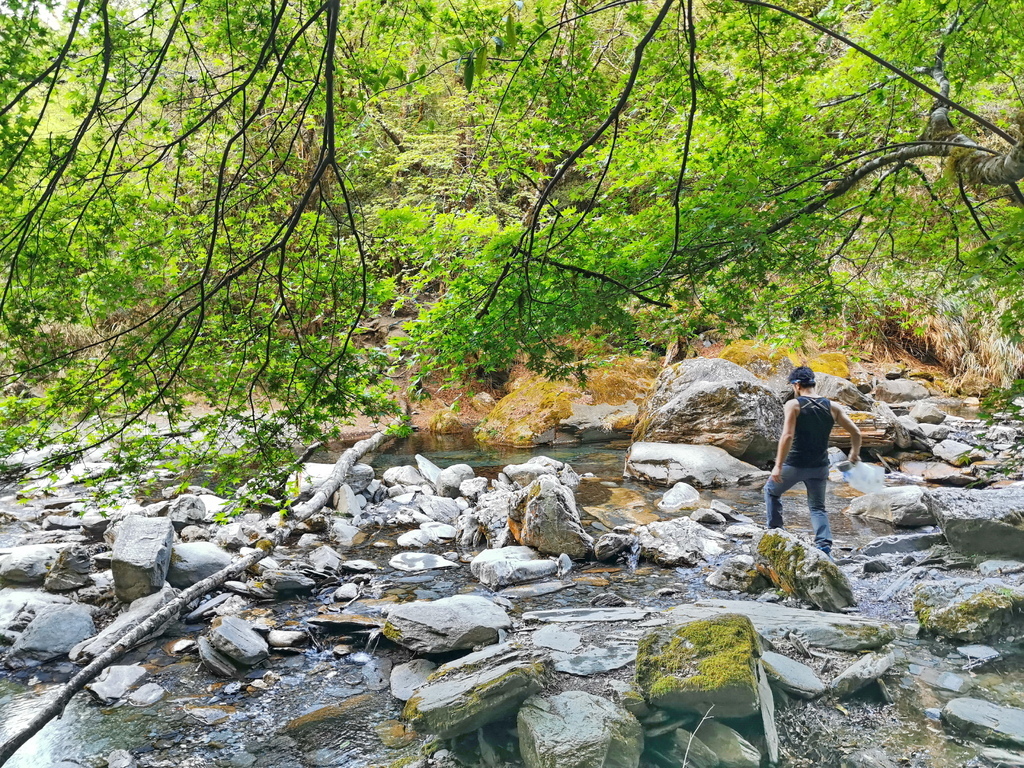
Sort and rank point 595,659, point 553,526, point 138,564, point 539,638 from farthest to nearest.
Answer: point 553,526
point 138,564
point 539,638
point 595,659

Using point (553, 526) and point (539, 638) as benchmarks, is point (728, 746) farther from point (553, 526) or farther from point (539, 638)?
point (553, 526)

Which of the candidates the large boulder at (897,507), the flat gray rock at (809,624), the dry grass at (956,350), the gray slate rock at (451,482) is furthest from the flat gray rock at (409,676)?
the dry grass at (956,350)

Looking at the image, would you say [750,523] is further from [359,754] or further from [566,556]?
[359,754]

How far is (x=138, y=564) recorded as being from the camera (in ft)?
17.0

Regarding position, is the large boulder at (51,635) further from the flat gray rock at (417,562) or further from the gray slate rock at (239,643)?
the flat gray rock at (417,562)

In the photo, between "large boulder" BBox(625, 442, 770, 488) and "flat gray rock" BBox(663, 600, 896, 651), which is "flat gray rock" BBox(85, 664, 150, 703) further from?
"large boulder" BBox(625, 442, 770, 488)

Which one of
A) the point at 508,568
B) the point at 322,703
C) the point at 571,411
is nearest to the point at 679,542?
the point at 508,568

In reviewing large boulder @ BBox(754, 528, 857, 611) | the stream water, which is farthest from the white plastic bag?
large boulder @ BBox(754, 528, 857, 611)

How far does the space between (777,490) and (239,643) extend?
4679 millimetres

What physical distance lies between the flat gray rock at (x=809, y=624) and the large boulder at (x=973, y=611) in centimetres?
27

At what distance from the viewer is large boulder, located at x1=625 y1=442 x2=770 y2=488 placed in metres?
9.47

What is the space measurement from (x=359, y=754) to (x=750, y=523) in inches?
213

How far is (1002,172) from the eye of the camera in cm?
339

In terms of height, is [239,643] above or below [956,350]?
below
